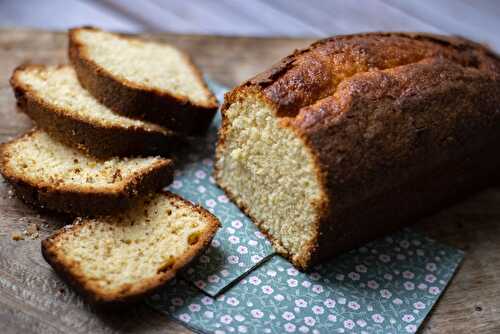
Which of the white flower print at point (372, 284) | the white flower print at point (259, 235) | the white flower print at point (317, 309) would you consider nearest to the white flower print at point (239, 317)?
the white flower print at point (317, 309)

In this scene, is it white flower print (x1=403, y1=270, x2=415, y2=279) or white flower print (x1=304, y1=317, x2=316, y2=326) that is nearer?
white flower print (x1=304, y1=317, x2=316, y2=326)

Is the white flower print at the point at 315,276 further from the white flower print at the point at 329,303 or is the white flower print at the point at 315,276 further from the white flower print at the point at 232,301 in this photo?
the white flower print at the point at 232,301

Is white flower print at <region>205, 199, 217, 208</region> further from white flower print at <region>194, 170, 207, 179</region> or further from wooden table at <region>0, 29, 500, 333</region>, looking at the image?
wooden table at <region>0, 29, 500, 333</region>

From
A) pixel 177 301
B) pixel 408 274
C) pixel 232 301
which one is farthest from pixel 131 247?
pixel 408 274

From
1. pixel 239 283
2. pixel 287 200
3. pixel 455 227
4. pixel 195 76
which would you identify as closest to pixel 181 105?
pixel 195 76

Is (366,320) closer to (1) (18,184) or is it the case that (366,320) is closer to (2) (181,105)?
(2) (181,105)

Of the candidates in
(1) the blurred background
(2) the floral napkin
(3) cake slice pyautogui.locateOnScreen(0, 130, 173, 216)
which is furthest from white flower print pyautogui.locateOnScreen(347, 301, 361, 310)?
(1) the blurred background
